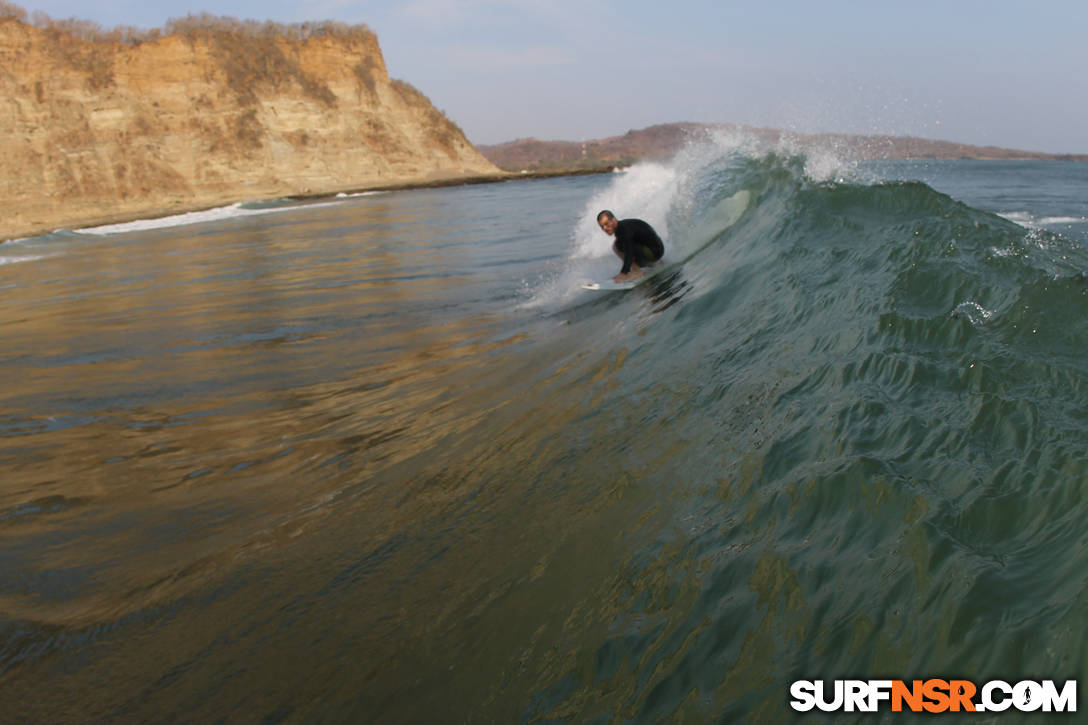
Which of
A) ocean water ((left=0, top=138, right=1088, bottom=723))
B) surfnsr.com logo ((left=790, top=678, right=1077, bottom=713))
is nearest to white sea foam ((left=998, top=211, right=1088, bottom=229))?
ocean water ((left=0, top=138, right=1088, bottom=723))

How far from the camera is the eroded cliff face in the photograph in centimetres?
4394

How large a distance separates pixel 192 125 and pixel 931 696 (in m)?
57.9

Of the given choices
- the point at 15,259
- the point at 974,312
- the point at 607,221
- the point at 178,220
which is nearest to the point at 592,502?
the point at 974,312

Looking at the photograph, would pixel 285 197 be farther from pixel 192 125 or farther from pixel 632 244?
pixel 632 244

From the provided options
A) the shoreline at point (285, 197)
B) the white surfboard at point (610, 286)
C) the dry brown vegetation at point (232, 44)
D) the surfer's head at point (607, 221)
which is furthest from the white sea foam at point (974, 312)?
the dry brown vegetation at point (232, 44)

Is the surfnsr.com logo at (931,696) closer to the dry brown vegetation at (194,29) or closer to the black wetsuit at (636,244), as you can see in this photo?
the black wetsuit at (636,244)

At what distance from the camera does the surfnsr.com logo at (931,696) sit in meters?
1.82

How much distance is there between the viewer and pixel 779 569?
261 cm

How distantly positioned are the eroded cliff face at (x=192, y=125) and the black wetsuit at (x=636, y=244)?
38131mm

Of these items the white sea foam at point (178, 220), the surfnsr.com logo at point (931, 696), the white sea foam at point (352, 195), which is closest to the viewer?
the surfnsr.com logo at point (931, 696)

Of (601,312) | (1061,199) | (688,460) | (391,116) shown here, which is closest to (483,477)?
(688,460)

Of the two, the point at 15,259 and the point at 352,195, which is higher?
the point at 352,195

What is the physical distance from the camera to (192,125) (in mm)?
51219

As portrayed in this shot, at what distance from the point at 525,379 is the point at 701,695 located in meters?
3.99
